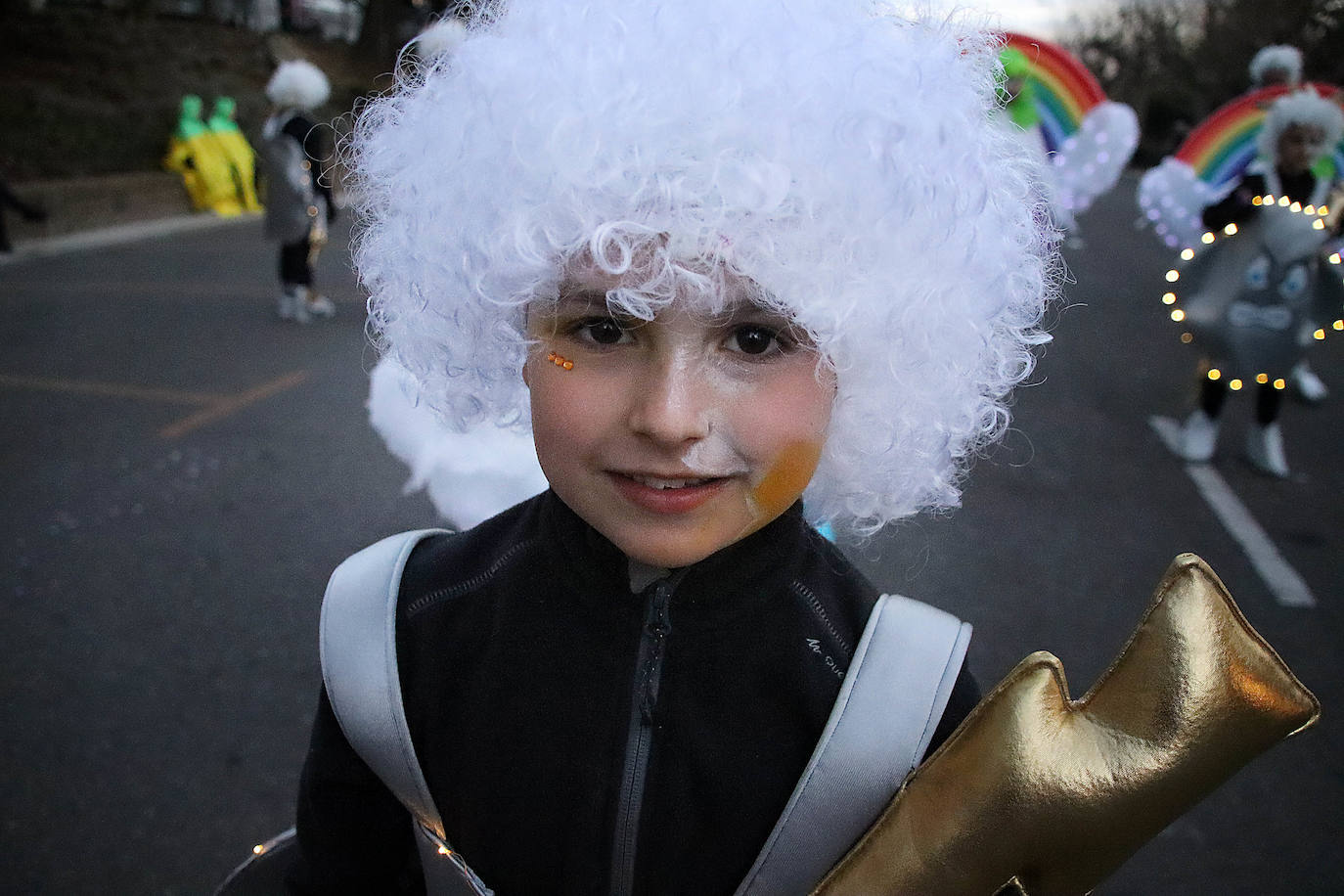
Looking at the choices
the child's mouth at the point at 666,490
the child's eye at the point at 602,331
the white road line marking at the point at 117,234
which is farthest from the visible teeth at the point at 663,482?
the white road line marking at the point at 117,234

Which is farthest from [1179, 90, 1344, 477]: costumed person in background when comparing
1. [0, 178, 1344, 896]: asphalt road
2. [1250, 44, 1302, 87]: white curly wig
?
[1250, 44, 1302, 87]: white curly wig

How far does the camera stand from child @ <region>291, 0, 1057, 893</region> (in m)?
0.95

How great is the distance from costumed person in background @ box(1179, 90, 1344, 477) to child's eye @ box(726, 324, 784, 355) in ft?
15.0

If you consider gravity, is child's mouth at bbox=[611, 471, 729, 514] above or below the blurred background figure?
above

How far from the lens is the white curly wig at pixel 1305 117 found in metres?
4.74

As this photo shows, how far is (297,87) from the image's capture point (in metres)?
7.13

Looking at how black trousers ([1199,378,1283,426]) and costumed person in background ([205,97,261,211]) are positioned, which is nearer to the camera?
black trousers ([1199,378,1283,426])

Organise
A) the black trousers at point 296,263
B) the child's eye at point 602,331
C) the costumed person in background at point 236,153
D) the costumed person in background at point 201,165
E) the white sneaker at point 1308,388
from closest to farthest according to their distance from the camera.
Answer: the child's eye at point 602,331
the white sneaker at point 1308,388
the black trousers at point 296,263
the costumed person in background at point 201,165
the costumed person in background at point 236,153

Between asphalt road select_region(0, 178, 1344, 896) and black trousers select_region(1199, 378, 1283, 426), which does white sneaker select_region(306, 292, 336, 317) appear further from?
black trousers select_region(1199, 378, 1283, 426)

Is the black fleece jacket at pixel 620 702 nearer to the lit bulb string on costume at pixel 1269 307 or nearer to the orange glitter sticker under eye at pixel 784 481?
the orange glitter sticker under eye at pixel 784 481

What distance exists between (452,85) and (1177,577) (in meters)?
0.89

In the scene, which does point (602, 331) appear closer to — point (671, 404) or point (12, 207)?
point (671, 404)

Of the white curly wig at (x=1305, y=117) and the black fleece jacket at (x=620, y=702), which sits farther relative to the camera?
the white curly wig at (x=1305, y=117)

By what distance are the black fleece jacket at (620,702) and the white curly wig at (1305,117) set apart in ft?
15.8
